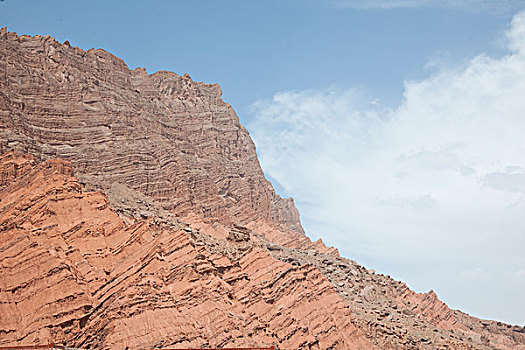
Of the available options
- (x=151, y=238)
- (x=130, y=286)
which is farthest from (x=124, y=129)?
(x=130, y=286)

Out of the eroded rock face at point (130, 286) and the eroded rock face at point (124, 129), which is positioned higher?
the eroded rock face at point (124, 129)

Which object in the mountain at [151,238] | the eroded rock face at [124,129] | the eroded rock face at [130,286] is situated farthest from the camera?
the eroded rock face at [124,129]

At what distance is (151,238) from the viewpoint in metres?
55.4

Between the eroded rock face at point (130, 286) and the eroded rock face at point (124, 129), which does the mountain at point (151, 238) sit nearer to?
the eroded rock face at point (130, 286)

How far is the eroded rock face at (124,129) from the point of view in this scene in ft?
288

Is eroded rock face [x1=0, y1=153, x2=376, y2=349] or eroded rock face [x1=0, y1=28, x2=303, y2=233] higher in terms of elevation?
eroded rock face [x1=0, y1=28, x2=303, y2=233]

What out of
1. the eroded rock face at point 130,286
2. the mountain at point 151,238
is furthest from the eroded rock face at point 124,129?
the eroded rock face at point 130,286

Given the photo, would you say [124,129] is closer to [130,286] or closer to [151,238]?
[151,238]

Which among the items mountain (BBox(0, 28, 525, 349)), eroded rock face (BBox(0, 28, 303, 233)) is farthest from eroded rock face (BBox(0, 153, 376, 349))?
eroded rock face (BBox(0, 28, 303, 233))

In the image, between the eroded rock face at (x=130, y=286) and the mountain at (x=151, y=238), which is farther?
the mountain at (x=151, y=238)

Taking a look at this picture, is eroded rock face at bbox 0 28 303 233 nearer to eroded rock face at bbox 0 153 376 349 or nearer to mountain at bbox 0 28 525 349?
mountain at bbox 0 28 525 349

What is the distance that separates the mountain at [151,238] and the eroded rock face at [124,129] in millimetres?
262

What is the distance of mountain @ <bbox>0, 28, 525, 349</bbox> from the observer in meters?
42.6

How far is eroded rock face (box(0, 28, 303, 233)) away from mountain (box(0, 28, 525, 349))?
26 cm
